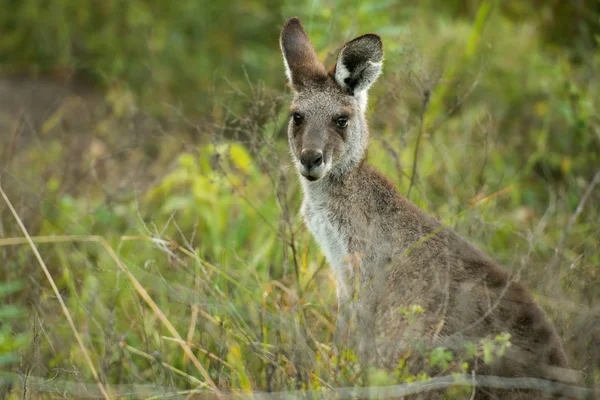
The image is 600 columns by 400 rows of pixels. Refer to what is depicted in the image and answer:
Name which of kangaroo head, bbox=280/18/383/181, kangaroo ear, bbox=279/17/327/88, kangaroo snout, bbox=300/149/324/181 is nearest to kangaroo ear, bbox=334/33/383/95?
kangaroo head, bbox=280/18/383/181

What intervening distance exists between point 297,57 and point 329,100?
382 mm

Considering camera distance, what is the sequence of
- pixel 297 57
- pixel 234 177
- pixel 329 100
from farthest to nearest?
1. pixel 234 177
2. pixel 297 57
3. pixel 329 100

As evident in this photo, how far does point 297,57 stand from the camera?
17.8ft

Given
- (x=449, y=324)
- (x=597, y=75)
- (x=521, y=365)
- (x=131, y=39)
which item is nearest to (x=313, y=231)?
(x=449, y=324)

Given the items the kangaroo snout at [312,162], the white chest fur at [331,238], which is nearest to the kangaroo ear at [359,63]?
the kangaroo snout at [312,162]

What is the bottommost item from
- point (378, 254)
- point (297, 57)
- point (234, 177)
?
point (234, 177)

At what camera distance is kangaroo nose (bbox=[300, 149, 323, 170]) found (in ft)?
16.1

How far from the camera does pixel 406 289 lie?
4.59 meters

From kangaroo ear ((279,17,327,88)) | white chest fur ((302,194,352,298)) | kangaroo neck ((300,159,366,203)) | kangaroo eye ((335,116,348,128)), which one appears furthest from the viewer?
kangaroo ear ((279,17,327,88))

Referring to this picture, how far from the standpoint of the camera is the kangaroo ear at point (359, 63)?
199 inches

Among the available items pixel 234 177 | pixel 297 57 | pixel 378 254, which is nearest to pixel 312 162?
pixel 378 254

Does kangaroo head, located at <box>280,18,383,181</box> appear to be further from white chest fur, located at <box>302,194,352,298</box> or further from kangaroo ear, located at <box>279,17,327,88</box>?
white chest fur, located at <box>302,194,352,298</box>

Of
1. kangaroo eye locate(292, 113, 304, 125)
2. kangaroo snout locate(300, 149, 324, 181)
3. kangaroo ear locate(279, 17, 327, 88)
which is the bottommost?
kangaroo snout locate(300, 149, 324, 181)

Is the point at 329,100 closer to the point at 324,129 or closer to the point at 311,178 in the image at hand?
the point at 324,129
